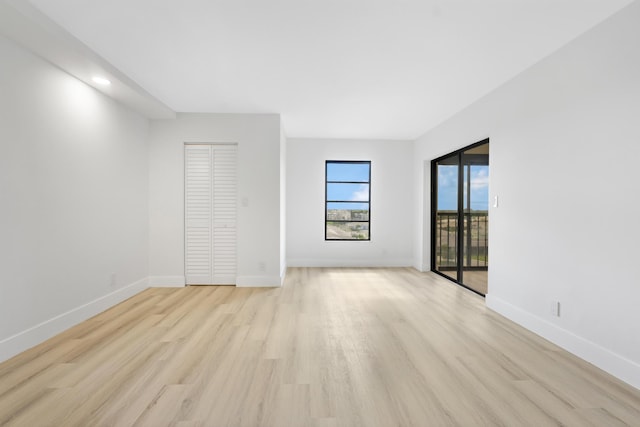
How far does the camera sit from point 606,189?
222cm

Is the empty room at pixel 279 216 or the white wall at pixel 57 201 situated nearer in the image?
the empty room at pixel 279 216

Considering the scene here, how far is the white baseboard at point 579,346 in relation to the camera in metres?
2.04

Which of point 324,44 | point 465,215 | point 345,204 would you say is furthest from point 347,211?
point 324,44

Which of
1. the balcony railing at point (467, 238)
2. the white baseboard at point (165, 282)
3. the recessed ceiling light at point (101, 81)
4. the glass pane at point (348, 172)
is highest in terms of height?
the recessed ceiling light at point (101, 81)

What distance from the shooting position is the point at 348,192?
Answer: 6148mm

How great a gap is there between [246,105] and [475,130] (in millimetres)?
3052

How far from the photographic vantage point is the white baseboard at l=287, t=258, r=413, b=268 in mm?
6039

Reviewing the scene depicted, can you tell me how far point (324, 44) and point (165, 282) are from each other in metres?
3.88

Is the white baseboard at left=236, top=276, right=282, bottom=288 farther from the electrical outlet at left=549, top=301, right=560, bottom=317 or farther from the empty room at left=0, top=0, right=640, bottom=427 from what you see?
the electrical outlet at left=549, top=301, right=560, bottom=317

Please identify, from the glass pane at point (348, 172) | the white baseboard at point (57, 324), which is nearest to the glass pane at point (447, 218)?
the glass pane at point (348, 172)

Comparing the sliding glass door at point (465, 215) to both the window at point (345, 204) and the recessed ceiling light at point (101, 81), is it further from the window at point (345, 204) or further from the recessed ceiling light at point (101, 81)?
the recessed ceiling light at point (101, 81)

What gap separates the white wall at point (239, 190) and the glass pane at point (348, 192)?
184 centimetres

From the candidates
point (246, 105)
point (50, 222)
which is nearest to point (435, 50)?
point (246, 105)

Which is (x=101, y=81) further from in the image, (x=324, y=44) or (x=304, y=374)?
(x=304, y=374)
